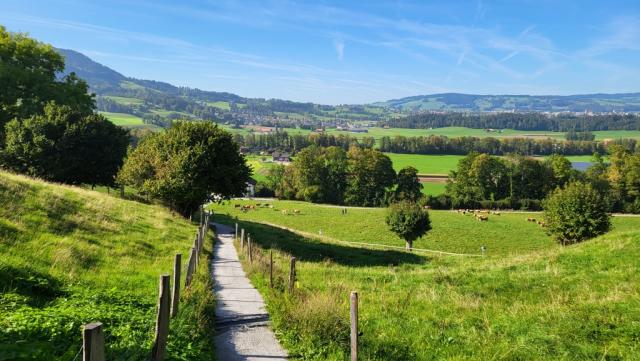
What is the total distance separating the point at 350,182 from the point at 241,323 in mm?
97477

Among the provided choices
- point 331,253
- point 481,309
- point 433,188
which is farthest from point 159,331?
point 433,188

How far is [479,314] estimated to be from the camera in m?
12.1

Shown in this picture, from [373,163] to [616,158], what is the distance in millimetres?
58847

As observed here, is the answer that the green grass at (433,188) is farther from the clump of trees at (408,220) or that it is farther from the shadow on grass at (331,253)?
the shadow on grass at (331,253)

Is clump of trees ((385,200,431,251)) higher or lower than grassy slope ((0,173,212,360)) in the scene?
lower

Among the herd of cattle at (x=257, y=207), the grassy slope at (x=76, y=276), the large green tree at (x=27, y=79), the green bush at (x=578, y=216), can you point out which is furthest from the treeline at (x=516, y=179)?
the grassy slope at (x=76, y=276)

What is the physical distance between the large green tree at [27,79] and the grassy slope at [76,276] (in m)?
28.8

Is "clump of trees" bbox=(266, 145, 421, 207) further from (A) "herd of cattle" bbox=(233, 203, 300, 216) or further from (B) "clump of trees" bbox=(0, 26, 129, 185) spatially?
(B) "clump of trees" bbox=(0, 26, 129, 185)

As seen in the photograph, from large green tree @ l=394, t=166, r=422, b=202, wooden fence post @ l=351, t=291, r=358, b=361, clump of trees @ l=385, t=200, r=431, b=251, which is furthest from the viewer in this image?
large green tree @ l=394, t=166, r=422, b=202

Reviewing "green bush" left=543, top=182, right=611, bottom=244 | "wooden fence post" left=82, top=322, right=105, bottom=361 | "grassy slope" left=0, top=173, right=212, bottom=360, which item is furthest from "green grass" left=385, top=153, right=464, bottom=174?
"wooden fence post" left=82, top=322, right=105, bottom=361

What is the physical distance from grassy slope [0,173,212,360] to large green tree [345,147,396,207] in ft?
265

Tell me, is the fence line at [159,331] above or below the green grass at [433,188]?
above

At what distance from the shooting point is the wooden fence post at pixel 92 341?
4.04m

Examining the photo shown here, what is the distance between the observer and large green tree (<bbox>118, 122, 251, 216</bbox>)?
1487 inches
